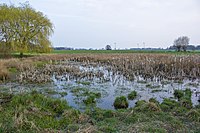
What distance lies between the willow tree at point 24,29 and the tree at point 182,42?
64.8 metres

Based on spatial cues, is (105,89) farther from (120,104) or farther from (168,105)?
(168,105)

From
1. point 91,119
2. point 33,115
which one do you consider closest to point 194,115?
point 91,119

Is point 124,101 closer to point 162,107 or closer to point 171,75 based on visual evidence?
point 162,107

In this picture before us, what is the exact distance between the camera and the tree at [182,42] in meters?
87.4

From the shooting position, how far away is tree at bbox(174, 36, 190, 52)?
8738 cm

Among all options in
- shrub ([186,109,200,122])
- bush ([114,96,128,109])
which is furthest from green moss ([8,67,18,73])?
shrub ([186,109,200,122])

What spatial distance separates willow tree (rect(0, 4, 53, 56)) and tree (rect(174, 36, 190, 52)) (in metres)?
64.8

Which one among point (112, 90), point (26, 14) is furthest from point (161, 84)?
point (26, 14)

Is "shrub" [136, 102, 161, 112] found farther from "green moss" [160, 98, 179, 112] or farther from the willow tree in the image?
the willow tree

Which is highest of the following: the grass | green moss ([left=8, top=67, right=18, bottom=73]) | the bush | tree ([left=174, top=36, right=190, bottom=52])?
tree ([left=174, top=36, right=190, bottom=52])

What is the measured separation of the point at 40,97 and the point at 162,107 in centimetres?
488

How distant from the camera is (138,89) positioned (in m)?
12.6

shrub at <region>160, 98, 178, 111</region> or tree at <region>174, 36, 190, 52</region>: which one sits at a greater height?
tree at <region>174, 36, 190, 52</region>

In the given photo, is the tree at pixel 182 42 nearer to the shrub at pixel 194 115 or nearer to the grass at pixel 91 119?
the grass at pixel 91 119
